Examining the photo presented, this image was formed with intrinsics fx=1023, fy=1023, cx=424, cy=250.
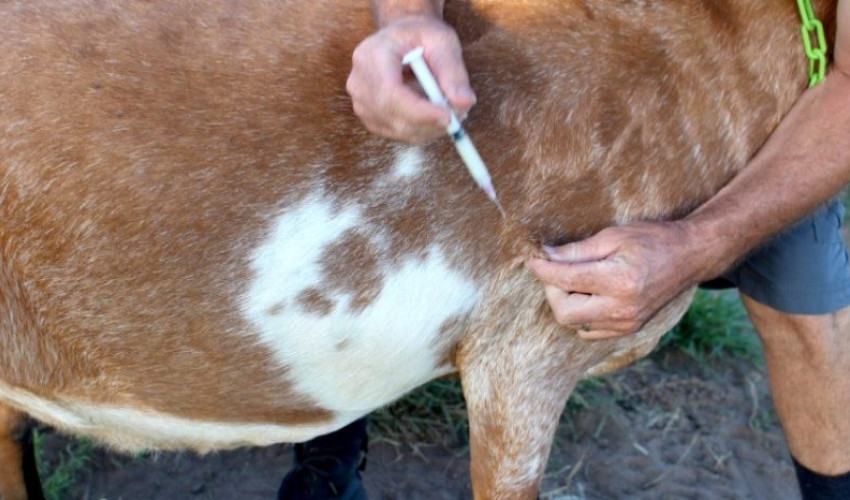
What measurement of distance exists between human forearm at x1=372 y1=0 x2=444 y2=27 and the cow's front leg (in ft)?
2.17

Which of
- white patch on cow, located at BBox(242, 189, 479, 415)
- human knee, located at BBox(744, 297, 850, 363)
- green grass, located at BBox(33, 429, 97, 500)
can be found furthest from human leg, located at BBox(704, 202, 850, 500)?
green grass, located at BBox(33, 429, 97, 500)

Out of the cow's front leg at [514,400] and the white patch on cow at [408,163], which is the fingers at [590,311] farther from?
the white patch on cow at [408,163]

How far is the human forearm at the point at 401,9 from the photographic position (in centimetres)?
182

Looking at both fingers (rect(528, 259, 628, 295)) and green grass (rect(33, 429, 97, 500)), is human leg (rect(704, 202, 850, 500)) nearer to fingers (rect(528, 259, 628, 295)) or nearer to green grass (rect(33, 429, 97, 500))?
fingers (rect(528, 259, 628, 295))

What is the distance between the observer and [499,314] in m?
2.06

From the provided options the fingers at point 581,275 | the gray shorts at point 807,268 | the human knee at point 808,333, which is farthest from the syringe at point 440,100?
the human knee at point 808,333

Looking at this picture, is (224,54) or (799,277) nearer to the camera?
(224,54)

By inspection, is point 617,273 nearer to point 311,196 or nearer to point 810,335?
point 311,196

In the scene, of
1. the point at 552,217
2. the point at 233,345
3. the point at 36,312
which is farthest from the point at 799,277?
the point at 36,312

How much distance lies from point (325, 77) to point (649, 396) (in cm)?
204

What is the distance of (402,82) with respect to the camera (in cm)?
164

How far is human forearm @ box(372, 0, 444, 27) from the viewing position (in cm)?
182

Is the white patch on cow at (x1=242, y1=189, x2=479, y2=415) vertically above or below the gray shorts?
above

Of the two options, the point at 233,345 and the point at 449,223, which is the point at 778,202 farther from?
the point at 233,345
